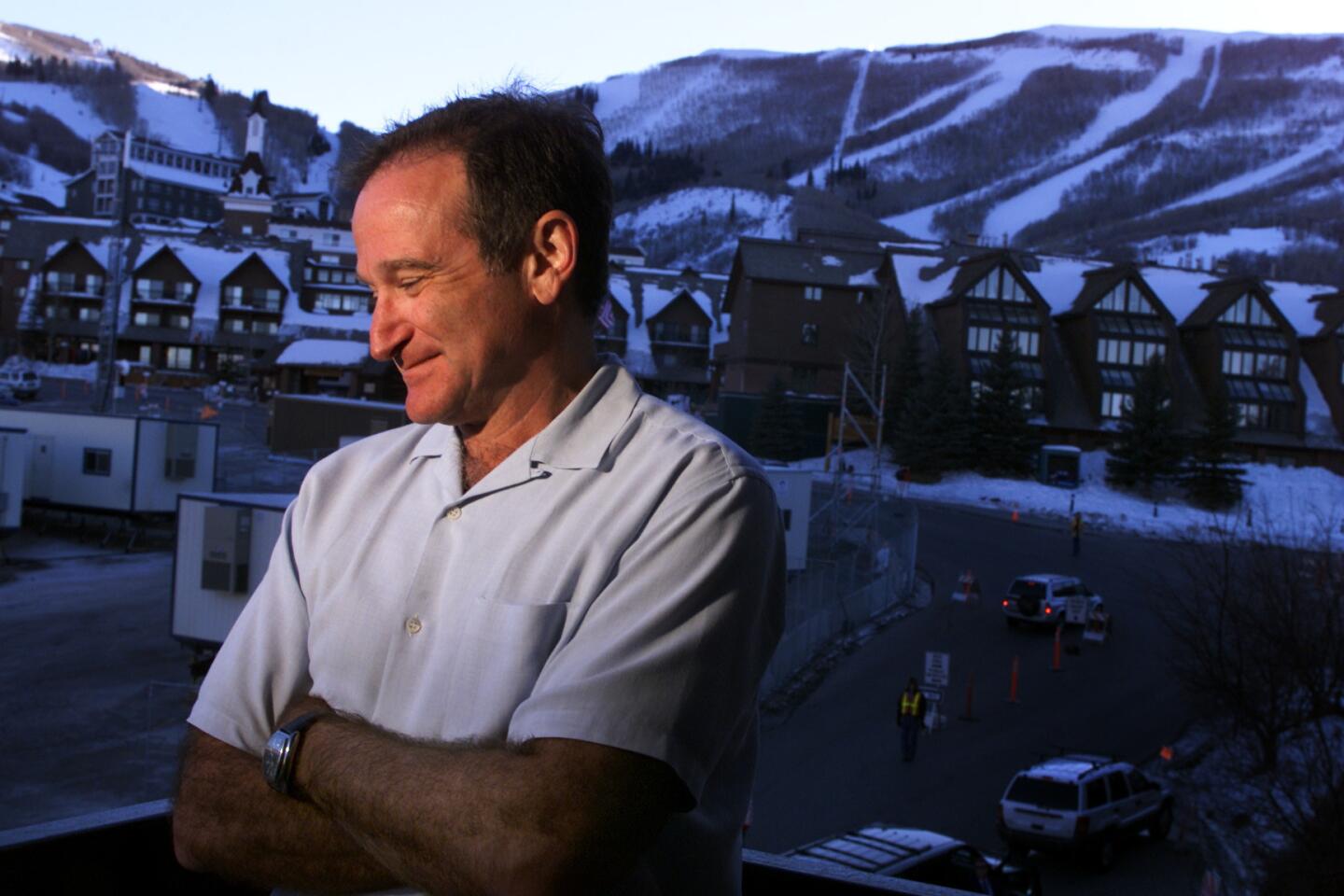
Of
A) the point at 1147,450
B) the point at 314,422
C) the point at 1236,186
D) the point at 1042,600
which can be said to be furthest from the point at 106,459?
the point at 1236,186

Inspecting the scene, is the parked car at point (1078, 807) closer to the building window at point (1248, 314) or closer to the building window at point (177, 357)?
the building window at point (1248, 314)

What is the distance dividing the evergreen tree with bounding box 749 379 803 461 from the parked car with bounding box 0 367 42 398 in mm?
28703

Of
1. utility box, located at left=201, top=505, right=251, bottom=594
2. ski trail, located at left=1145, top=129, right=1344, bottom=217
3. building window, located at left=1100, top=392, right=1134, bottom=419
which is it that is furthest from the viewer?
ski trail, located at left=1145, top=129, right=1344, bottom=217

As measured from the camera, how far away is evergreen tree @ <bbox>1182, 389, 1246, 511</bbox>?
4116 centimetres

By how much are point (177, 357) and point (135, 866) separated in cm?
7003

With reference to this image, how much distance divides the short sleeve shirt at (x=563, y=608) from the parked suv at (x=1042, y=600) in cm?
2272

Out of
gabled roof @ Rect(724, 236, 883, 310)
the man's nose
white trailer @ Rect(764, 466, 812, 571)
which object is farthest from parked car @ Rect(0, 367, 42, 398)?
the man's nose

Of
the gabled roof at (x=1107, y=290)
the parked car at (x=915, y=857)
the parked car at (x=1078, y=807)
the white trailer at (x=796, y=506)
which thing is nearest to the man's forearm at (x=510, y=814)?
the parked car at (x=915, y=857)

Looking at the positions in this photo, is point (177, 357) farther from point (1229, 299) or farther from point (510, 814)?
point (510, 814)

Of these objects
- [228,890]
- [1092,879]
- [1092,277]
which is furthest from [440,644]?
[1092,277]

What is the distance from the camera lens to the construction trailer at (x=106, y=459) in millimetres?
29031

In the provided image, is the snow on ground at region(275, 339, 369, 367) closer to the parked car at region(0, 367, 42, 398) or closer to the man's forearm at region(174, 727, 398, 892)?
the parked car at region(0, 367, 42, 398)

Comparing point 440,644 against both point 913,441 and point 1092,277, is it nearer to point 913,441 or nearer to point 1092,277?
point 913,441

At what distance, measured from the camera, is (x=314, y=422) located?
Answer: 3725cm
